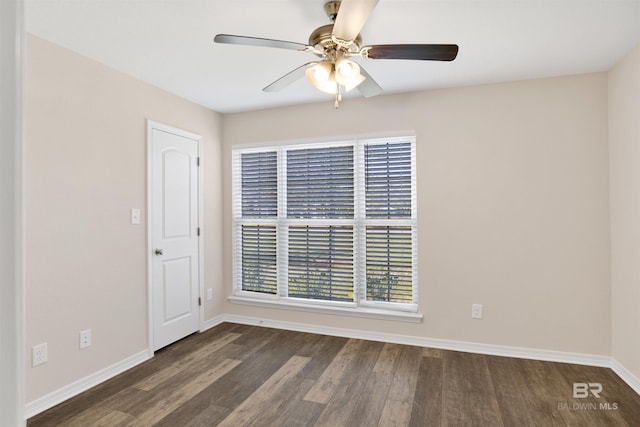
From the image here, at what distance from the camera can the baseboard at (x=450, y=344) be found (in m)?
2.86

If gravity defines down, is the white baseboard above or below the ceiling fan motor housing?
below

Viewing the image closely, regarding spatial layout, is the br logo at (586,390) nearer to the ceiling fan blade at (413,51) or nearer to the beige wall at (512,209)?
the beige wall at (512,209)

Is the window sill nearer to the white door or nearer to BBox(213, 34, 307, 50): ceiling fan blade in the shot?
the white door

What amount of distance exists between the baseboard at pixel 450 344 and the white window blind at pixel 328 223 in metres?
0.28

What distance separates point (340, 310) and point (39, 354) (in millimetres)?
2475

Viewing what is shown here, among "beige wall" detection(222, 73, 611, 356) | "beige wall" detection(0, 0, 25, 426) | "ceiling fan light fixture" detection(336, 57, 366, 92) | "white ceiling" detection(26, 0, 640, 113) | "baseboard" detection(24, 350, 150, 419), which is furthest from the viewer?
"beige wall" detection(222, 73, 611, 356)

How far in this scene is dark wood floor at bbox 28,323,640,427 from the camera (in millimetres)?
2143

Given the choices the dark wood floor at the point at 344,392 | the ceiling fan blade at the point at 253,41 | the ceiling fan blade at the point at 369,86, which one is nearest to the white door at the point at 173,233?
the dark wood floor at the point at 344,392

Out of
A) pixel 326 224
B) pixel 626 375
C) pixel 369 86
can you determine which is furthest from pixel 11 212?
pixel 626 375

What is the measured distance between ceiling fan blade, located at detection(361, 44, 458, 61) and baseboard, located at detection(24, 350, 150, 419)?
9.87 ft

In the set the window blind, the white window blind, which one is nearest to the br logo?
the white window blind

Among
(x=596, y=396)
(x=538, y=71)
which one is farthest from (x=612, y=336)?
(x=538, y=71)

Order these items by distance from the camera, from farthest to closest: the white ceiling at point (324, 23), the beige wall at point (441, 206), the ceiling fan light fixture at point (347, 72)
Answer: the beige wall at point (441, 206)
the white ceiling at point (324, 23)
the ceiling fan light fixture at point (347, 72)

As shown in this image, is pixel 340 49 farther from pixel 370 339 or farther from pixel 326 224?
pixel 370 339
